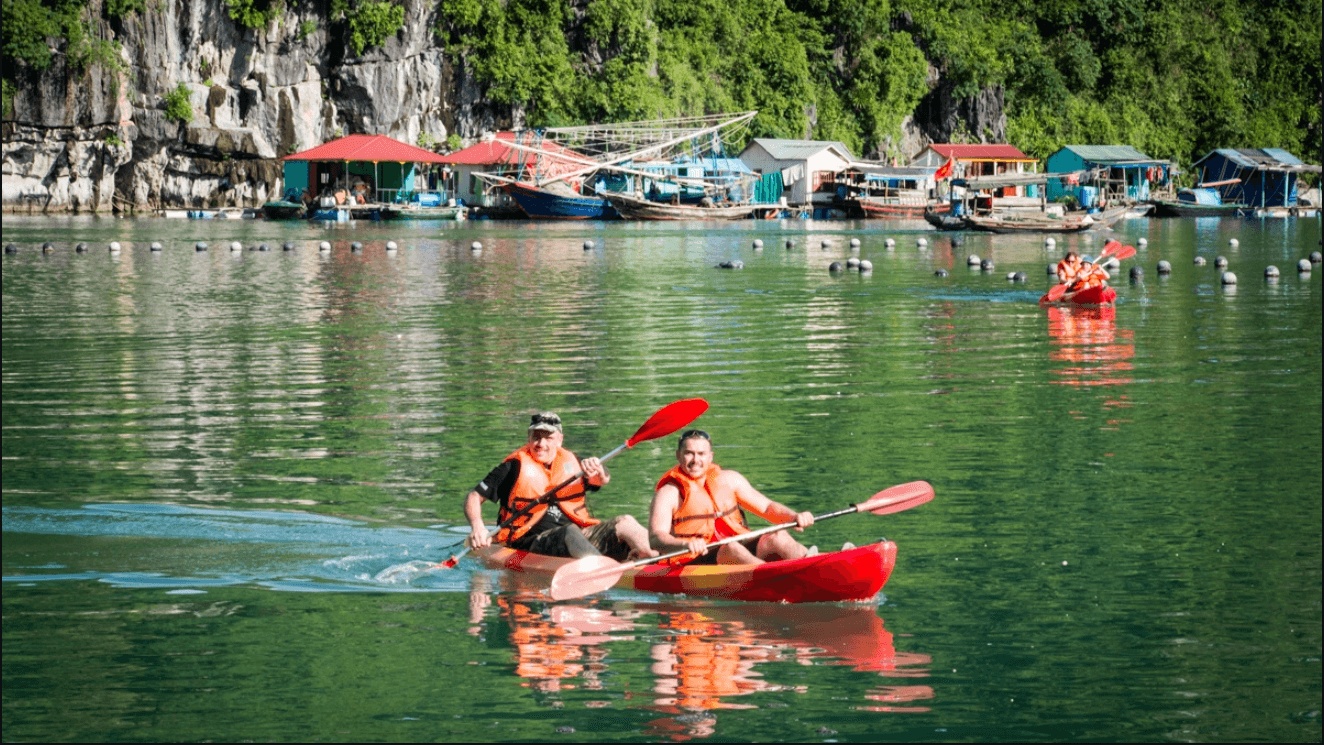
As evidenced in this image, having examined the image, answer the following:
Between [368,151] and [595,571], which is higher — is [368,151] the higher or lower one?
the higher one

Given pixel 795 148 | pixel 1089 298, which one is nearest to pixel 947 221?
pixel 795 148

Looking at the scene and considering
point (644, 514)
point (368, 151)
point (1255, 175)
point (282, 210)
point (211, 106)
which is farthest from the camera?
point (1255, 175)

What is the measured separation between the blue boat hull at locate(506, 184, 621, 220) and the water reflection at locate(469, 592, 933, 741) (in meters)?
76.4

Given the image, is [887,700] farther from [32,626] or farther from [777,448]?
[777,448]

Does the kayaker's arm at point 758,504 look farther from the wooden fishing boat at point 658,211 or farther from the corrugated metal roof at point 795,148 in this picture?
the corrugated metal roof at point 795,148

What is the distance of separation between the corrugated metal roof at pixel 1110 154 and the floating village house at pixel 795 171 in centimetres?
2040

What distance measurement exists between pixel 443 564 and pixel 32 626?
10.7 feet

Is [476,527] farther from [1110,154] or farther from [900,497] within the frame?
[1110,154]

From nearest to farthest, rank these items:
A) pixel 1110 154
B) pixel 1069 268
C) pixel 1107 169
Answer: pixel 1069 268 < pixel 1110 154 < pixel 1107 169

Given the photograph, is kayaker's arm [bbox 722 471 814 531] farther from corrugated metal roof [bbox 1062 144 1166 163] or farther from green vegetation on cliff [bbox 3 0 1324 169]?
corrugated metal roof [bbox 1062 144 1166 163]

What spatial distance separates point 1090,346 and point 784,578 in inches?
693

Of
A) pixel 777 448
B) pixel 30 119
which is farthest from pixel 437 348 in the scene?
pixel 30 119

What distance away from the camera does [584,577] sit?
38.9ft

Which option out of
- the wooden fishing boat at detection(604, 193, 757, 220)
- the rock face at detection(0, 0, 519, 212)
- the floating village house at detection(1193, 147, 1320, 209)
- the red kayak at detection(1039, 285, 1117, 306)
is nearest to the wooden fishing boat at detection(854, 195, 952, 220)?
the wooden fishing boat at detection(604, 193, 757, 220)
